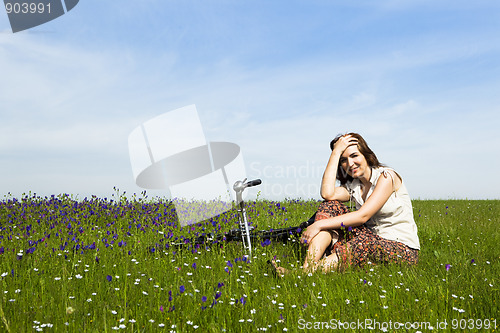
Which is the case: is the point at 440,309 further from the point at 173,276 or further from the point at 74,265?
the point at 74,265

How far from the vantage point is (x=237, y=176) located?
20.1 feet

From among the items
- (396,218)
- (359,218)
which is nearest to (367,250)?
(359,218)

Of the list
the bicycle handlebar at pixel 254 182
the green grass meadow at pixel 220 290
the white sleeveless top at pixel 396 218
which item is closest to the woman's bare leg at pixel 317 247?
the green grass meadow at pixel 220 290

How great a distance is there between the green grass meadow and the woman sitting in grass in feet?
0.83

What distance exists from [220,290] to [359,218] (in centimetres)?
214

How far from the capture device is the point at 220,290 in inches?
174

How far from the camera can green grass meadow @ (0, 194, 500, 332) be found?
11.8ft

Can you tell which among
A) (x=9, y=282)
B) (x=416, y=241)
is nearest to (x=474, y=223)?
(x=416, y=241)

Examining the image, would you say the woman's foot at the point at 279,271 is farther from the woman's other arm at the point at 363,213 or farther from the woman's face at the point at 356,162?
the woman's face at the point at 356,162

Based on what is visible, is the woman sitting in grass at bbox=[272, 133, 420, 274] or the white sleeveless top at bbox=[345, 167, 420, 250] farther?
the white sleeveless top at bbox=[345, 167, 420, 250]

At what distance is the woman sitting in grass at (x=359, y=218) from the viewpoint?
546 centimetres

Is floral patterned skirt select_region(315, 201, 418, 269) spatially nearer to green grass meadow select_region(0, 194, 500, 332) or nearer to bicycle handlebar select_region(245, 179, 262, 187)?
green grass meadow select_region(0, 194, 500, 332)

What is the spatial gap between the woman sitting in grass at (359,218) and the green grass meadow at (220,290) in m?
0.25

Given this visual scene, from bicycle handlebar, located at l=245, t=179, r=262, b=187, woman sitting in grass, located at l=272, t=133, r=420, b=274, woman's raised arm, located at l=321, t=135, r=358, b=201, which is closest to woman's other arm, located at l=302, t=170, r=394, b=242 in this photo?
woman sitting in grass, located at l=272, t=133, r=420, b=274
